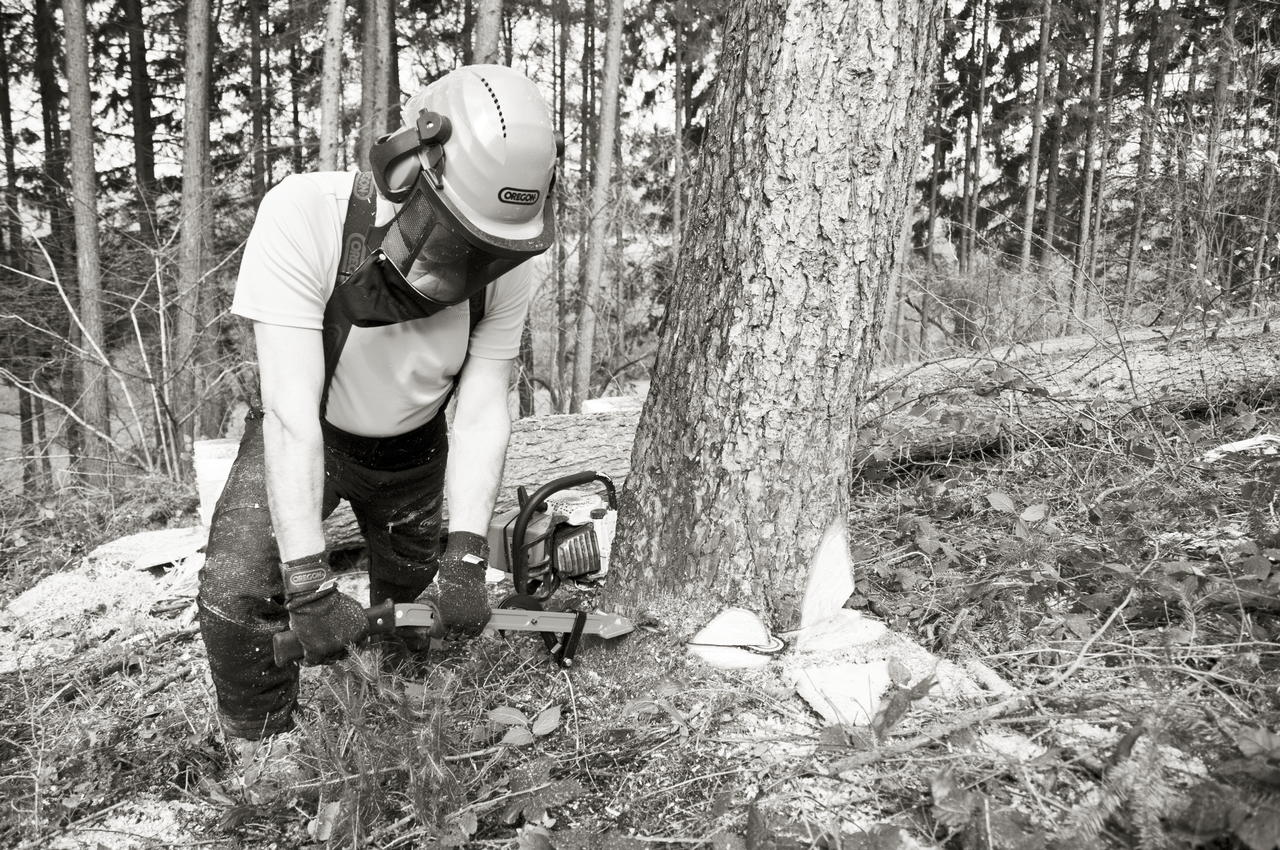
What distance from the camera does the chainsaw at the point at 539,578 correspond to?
6.85 ft

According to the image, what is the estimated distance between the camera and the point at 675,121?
17047mm

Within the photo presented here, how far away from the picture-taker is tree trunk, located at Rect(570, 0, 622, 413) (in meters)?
12.0

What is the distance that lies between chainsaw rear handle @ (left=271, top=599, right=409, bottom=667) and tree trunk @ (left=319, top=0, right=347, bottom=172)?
9277mm

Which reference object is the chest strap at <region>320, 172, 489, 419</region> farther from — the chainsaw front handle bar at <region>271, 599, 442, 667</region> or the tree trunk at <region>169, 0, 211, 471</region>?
the tree trunk at <region>169, 0, 211, 471</region>

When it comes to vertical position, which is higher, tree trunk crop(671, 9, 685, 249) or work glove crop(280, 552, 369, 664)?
tree trunk crop(671, 9, 685, 249)

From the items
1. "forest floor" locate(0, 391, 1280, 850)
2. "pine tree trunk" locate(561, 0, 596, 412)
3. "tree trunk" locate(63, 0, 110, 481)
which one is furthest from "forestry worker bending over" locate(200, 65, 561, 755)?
"pine tree trunk" locate(561, 0, 596, 412)

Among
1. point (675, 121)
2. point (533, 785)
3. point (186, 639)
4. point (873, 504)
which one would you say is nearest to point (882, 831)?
point (533, 785)

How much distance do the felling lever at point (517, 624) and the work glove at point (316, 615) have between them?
0.09 feet

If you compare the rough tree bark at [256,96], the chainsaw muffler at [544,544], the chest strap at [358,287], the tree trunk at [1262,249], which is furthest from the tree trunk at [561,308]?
the chest strap at [358,287]

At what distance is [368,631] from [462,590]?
0.87 feet

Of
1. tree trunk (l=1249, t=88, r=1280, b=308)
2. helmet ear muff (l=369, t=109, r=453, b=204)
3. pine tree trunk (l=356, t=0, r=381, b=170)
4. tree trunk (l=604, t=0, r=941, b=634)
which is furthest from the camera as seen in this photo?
pine tree trunk (l=356, t=0, r=381, b=170)

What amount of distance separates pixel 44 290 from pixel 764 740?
47.0ft

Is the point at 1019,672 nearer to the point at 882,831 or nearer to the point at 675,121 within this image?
the point at 882,831

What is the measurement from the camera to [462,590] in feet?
7.14
